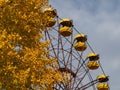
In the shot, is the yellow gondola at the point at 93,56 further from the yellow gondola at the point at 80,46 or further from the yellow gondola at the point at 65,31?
the yellow gondola at the point at 65,31

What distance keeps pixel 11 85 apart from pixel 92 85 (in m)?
20.2

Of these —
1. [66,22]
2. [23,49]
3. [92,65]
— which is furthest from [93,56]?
[23,49]

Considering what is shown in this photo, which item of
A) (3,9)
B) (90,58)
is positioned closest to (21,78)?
(3,9)

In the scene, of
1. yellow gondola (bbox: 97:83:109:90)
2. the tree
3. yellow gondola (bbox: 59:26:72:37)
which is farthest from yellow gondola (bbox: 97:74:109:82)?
the tree

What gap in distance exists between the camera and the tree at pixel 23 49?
55.2 ft

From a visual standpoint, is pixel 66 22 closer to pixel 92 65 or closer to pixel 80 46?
pixel 80 46

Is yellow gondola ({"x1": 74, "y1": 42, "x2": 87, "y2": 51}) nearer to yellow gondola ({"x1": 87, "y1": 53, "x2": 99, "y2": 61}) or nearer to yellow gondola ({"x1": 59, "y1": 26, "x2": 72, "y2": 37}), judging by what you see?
yellow gondola ({"x1": 59, "y1": 26, "x2": 72, "y2": 37})

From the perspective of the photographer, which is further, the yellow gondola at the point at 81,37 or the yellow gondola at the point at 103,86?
the yellow gondola at the point at 103,86

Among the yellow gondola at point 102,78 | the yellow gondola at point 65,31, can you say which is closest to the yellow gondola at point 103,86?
the yellow gondola at point 102,78

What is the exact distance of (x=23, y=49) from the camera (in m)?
18.4

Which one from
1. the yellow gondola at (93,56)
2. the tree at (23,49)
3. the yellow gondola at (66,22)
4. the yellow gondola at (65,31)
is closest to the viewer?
the tree at (23,49)

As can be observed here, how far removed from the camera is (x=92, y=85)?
36.3m

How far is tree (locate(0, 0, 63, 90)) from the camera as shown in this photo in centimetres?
1683

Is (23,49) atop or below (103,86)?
atop
